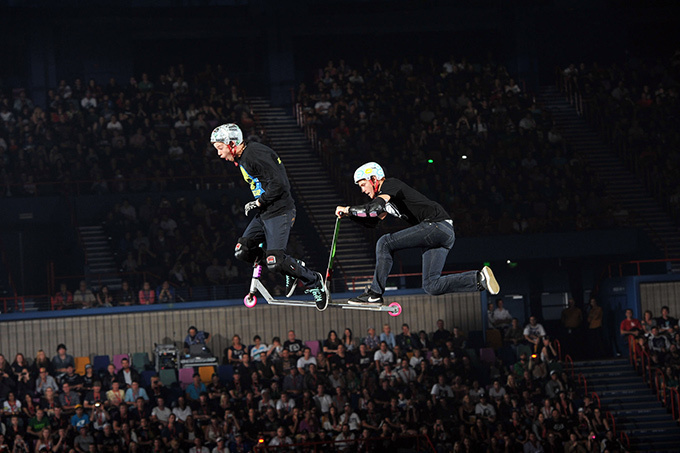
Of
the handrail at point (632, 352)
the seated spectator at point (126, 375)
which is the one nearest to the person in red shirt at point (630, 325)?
the handrail at point (632, 352)

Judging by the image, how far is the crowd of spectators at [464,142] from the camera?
29.3 m

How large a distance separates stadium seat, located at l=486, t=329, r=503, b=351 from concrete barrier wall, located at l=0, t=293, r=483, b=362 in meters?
1.01

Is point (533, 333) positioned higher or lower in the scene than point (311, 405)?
higher

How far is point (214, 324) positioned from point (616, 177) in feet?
47.6

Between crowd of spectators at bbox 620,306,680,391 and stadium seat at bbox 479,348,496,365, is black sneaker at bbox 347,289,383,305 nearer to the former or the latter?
stadium seat at bbox 479,348,496,365

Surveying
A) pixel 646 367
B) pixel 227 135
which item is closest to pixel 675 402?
pixel 646 367

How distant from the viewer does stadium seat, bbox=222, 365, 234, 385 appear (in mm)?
23109

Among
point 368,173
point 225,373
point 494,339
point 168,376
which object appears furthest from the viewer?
point 494,339

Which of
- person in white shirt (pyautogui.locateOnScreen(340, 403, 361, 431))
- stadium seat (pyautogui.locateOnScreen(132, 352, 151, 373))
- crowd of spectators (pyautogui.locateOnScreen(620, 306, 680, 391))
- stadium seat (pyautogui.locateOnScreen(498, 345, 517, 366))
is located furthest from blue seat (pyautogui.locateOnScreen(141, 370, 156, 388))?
crowd of spectators (pyautogui.locateOnScreen(620, 306, 680, 391))

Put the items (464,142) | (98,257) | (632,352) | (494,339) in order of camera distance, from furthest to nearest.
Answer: (464,142) < (98,257) < (632,352) < (494,339)

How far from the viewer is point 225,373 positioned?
76.1 feet

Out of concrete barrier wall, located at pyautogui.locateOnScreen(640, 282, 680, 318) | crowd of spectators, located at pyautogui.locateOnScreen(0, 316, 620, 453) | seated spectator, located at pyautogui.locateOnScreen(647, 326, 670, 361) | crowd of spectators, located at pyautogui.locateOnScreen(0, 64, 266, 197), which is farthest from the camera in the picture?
crowd of spectators, located at pyautogui.locateOnScreen(0, 64, 266, 197)

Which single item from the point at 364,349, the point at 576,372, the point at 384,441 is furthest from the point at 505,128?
the point at 384,441

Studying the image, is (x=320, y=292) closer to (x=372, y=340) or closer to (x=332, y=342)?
(x=332, y=342)
